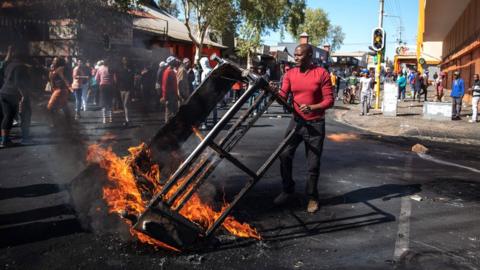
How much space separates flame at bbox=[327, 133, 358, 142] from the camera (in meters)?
10.3

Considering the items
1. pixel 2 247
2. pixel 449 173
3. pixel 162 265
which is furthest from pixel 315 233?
pixel 449 173

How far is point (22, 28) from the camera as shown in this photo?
6477mm

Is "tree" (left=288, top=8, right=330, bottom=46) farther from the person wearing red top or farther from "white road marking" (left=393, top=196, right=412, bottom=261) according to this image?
"white road marking" (left=393, top=196, right=412, bottom=261)

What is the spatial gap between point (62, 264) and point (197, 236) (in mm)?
1100

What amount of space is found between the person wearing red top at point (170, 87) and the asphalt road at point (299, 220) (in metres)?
2.70

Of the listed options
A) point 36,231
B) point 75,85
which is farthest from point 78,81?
point 36,231

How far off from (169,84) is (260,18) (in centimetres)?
3028

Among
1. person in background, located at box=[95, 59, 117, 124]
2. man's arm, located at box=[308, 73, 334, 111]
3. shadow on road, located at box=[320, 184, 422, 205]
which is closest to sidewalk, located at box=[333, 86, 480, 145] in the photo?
shadow on road, located at box=[320, 184, 422, 205]

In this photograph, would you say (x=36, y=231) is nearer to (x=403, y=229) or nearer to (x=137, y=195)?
(x=137, y=195)

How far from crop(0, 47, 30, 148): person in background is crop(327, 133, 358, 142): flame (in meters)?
6.93

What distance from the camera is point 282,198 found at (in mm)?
4898

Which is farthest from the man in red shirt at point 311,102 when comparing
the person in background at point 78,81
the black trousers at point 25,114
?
the person in background at point 78,81

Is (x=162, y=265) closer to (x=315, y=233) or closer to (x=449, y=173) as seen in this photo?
(x=315, y=233)

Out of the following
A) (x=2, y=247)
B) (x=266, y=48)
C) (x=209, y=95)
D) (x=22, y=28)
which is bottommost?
(x=2, y=247)
